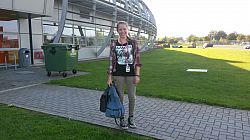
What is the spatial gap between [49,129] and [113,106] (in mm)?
1231

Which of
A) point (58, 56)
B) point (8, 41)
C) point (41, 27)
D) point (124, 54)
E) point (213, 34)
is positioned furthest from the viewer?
point (213, 34)

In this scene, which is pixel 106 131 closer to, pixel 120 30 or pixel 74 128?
pixel 74 128

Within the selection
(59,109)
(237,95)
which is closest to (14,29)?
(59,109)

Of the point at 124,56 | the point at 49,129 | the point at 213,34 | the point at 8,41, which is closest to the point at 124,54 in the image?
the point at 124,56

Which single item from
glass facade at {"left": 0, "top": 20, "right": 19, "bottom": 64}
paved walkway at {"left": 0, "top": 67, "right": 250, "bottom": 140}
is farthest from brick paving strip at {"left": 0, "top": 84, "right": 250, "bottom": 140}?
glass facade at {"left": 0, "top": 20, "right": 19, "bottom": 64}

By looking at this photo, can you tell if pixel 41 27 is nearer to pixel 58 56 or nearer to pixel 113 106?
pixel 58 56

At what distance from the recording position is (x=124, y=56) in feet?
14.2

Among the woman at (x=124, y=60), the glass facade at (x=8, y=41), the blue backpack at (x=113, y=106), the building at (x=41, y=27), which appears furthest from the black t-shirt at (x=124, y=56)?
the glass facade at (x=8, y=41)

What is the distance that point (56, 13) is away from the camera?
18.7m

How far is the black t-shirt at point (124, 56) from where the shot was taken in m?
4.31

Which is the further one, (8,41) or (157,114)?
(8,41)

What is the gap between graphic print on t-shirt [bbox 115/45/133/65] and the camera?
170 inches

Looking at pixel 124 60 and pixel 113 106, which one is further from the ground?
pixel 124 60

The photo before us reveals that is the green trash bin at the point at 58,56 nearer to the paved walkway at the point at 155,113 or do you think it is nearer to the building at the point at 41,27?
the paved walkway at the point at 155,113
